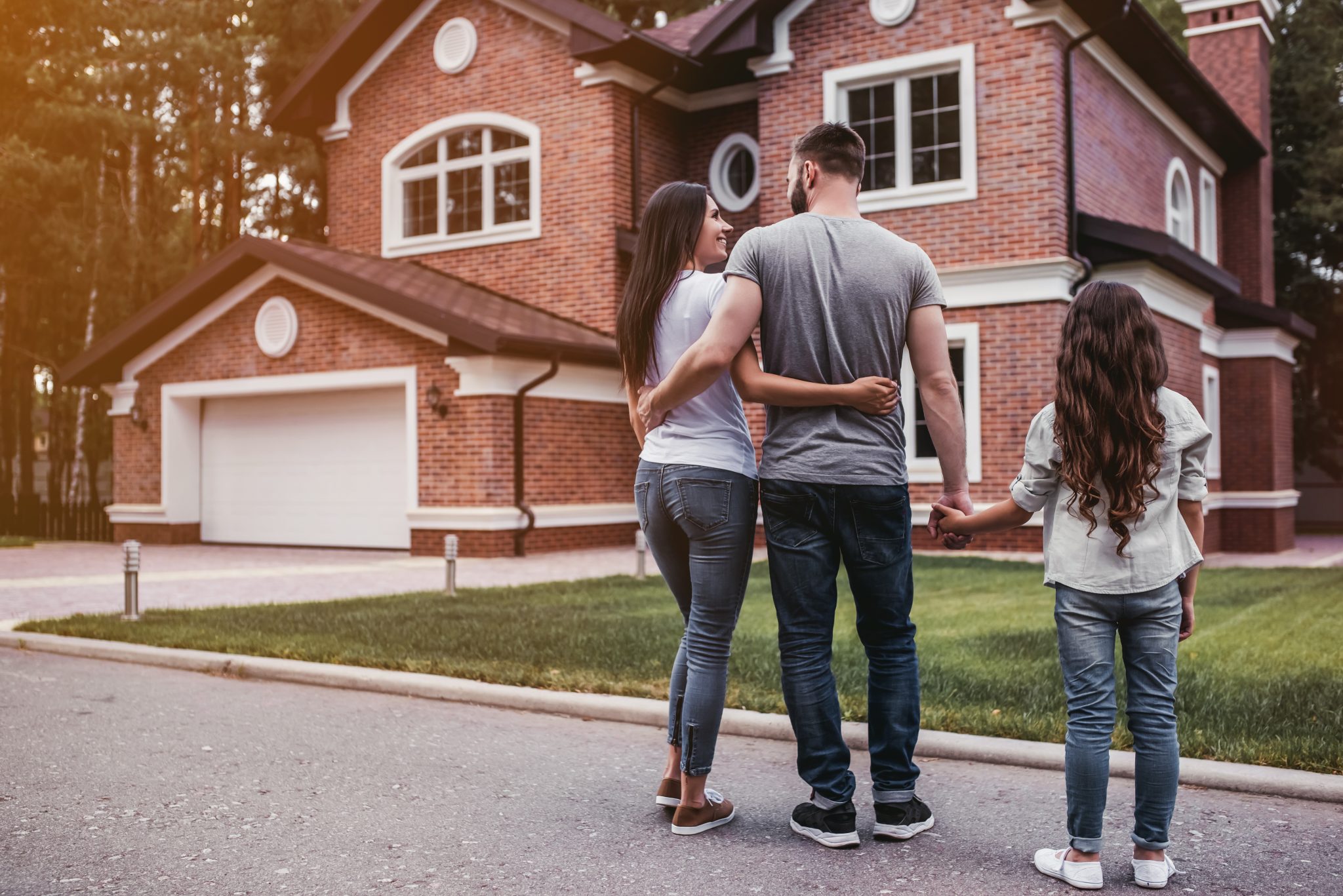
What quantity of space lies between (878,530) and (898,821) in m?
0.95

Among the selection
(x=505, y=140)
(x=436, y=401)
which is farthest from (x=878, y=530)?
(x=505, y=140)

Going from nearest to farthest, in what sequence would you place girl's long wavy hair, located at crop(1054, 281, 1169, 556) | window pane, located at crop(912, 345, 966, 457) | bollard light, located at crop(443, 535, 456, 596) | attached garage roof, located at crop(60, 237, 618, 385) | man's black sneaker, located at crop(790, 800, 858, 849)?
girl's long wavy hair, located at crop(1054, 281, 1169, 556) < man's black sneaker, located at crop(790, 800, 858, 849) < bollard light, located at crop(443, 535, 456, 596) < attached garage roof, located at crop(60, 237, 618, 385) < window pane, located at crop(912, 345, 966, 457)

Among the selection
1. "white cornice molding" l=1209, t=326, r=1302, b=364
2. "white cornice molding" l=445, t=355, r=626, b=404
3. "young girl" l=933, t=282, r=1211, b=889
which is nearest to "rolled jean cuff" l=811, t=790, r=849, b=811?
"young girl" l=933, t=282, r=1211, b=889

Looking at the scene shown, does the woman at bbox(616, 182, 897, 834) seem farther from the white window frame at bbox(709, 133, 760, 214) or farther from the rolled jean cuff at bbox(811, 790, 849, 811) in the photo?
the white window frame at bbox(709, 133, 760, 214)

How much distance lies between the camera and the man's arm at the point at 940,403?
12.3 feet

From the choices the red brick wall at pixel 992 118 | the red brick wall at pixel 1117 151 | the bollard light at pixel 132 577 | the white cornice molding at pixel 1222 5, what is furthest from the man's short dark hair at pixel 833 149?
the white cornice molding at pixel 1222 5

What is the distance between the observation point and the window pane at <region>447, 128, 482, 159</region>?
18797mm

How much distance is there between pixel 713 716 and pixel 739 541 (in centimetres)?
57

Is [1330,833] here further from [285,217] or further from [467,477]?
[285,217]

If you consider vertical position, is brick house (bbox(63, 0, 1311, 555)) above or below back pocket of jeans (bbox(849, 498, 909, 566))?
above

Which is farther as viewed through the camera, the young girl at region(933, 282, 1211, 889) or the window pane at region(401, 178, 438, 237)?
the window pane at region(401, 178, 438, 237)

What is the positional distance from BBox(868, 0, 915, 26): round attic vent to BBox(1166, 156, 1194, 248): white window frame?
5758 millimetres

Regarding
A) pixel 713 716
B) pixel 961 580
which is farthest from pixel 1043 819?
pixel 961 580

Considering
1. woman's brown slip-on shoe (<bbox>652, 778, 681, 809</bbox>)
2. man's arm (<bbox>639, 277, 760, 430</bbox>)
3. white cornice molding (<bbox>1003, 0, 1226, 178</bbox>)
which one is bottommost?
woman's brown slip-on shoe (<bbox>652, 778, 681, 809</bbox>)
